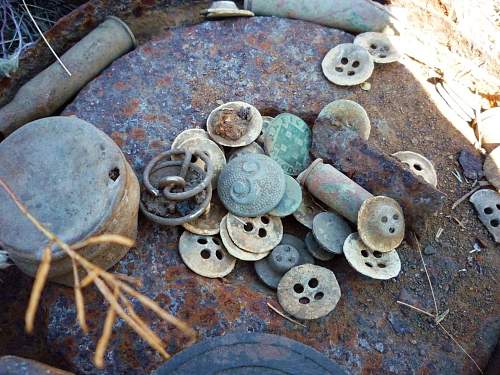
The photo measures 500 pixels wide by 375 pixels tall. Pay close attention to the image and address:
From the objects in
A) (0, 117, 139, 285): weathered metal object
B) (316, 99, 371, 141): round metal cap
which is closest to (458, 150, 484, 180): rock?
(316, 99, 371, 141): round metal cap

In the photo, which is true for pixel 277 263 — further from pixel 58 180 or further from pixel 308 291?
pixel 58 180

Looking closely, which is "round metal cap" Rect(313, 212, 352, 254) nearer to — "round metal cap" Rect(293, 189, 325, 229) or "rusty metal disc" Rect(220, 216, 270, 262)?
"round metal cap" Rect(293, 189, 325, 229)

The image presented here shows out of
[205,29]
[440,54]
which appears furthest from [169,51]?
[440,54]

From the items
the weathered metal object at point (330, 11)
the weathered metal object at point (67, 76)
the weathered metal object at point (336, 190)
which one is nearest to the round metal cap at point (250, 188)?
the weathered metal object at point (336, 190)

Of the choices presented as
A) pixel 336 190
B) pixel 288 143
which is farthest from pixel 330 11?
pixel 336 190

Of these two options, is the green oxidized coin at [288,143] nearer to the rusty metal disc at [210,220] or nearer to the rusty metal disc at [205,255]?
the rusty metal disc at [210,220]

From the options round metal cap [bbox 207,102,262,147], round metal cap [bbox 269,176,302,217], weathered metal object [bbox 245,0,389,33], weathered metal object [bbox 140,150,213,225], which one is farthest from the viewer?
weathered metal object [bbox 245,0,389,33]
